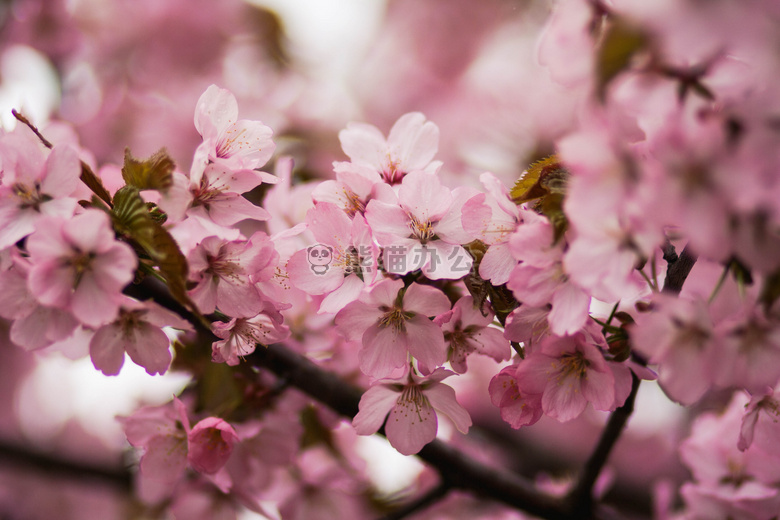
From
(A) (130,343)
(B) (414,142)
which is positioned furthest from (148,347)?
→ (B) (414,142)

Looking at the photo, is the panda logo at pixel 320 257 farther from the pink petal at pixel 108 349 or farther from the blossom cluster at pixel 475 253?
the pink petal at pixel 108 349

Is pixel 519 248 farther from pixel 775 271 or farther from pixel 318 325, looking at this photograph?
pixel 318 325

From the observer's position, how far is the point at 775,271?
0.49 m

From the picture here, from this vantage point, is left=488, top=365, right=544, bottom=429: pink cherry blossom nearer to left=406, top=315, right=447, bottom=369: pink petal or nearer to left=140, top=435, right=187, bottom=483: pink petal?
left=406, top=315, right=447, bottom=369: pink petal

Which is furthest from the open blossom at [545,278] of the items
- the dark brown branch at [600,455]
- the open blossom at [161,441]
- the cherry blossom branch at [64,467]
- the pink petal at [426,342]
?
the cherry blossom branch at [64,467]

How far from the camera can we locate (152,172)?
2.11ft

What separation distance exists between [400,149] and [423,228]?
158 mm

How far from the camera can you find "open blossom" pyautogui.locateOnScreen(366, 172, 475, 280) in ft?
2.19

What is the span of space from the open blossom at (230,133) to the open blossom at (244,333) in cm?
19

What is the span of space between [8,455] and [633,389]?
5.70ft

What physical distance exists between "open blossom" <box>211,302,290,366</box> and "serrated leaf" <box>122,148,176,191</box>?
0.61ft

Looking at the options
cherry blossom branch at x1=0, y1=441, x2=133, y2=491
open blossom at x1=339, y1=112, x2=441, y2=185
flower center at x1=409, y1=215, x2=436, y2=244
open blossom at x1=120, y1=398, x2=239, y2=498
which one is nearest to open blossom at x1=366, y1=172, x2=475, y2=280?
flower center at x1=409, y1=215, x2=436, y2=244

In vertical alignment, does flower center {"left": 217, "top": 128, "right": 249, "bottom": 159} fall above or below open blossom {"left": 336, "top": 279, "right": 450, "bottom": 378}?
above

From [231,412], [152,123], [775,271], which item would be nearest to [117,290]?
[231,412]
